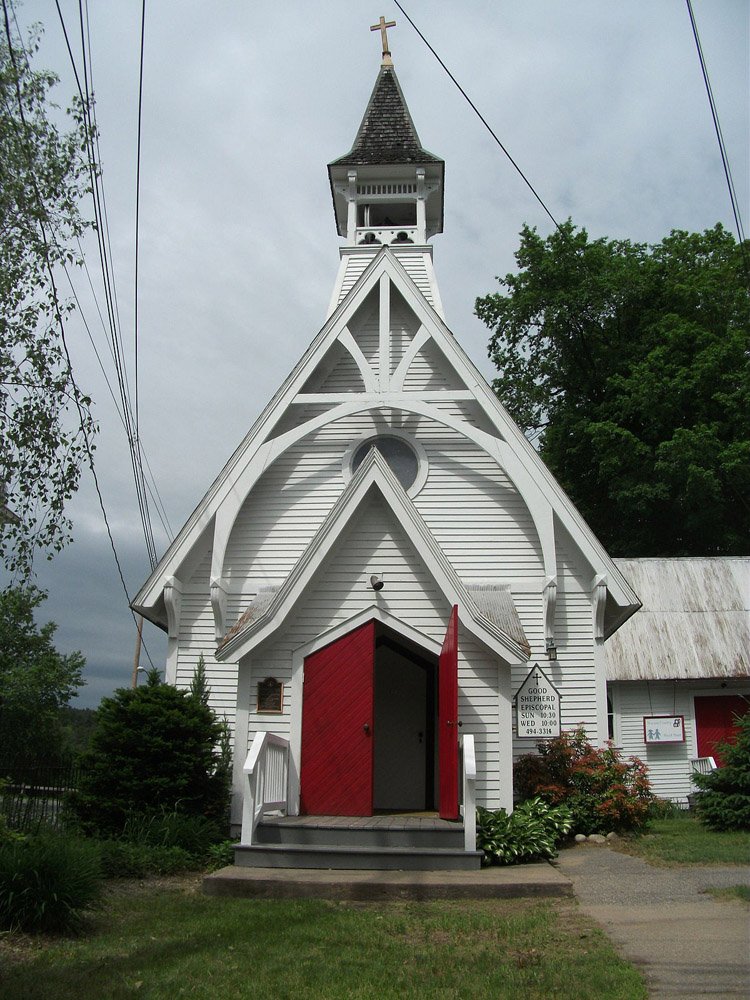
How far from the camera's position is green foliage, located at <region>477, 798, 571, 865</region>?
10523 millimetres

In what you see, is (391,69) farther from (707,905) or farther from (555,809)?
(707,905)

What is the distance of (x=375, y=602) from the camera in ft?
39.9

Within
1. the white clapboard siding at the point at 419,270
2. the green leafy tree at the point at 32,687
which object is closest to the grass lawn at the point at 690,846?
the white clapboard siding at the point at 419,270

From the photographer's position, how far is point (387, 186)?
19.1 metres

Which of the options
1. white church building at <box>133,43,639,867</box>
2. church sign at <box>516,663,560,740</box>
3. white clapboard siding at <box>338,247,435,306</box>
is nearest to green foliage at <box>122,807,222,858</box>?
white church building at <box>133,43,639,867</box>

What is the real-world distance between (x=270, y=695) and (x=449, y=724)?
288cm

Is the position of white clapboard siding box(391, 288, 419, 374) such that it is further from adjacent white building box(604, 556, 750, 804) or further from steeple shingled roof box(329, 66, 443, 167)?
adjacent white building box(604, 556, 750, 804)

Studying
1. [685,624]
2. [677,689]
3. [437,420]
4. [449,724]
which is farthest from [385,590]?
[685,624]

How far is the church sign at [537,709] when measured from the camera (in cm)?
1284

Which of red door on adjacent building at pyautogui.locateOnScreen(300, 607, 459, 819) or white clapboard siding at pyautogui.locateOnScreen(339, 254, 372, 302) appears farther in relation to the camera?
white clapboard siding at pyautogui.locateOnScreen(339, 254, 372, 302)

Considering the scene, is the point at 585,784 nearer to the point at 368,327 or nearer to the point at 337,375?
the point at 337,375

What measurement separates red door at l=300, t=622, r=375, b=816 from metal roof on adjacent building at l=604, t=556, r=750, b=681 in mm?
9010

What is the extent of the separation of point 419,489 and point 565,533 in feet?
8.12

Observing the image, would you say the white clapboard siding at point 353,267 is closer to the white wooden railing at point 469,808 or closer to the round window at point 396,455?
the round window at point 396,455
